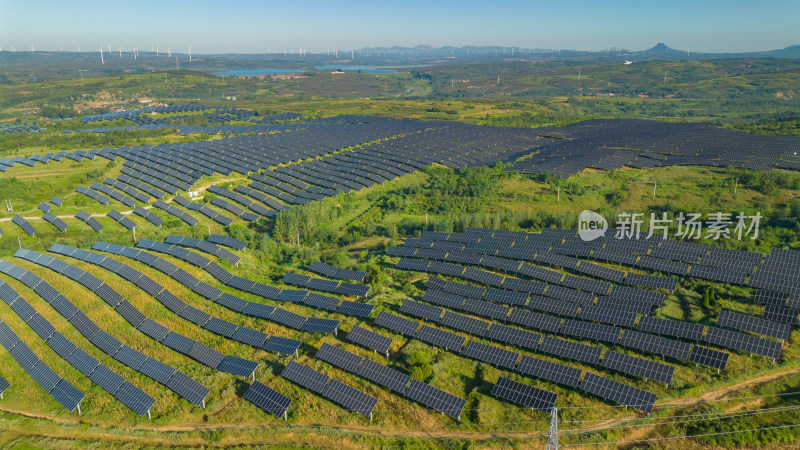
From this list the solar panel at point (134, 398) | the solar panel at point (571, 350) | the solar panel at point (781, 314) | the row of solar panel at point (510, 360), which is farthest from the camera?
the solar panel at point (781, 314)

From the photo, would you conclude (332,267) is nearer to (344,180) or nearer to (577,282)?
(577,282)

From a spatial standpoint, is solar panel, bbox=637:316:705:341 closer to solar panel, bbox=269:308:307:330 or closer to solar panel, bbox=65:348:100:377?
solar panel, bbox=269:308:307:330

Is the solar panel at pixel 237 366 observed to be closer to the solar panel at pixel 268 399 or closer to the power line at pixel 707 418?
the solar panel at pixel 268 399

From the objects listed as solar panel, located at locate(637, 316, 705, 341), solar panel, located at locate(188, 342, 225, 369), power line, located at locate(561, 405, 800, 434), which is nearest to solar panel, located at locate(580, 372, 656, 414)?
power line, located at locate(561, 405, 800, 434)

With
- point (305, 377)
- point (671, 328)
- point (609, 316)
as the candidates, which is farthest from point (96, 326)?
point (671, 328)

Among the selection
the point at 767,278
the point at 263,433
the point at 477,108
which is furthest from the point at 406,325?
the point at 477,108

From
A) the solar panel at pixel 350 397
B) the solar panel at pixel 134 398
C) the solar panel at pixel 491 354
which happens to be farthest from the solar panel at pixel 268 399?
the solar panel at pixel 491 354
